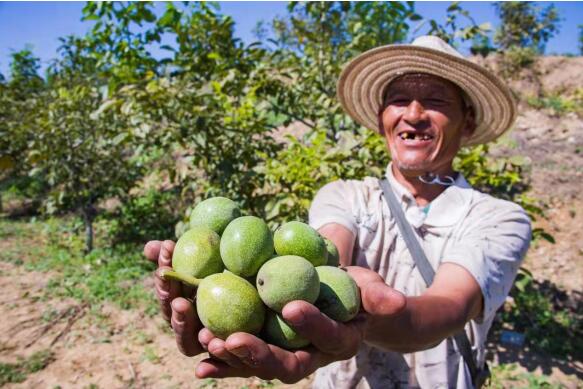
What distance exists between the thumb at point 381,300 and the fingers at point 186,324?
506 mm

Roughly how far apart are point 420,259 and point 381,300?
77 centimetres

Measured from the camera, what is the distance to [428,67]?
2270mm

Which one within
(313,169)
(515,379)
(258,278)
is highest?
(313,169)

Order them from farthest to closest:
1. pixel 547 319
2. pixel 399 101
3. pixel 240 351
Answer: pixel 547 319
pixel 399 101
pixel 240 351

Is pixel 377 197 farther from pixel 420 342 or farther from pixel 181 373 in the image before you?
pixel 181 373

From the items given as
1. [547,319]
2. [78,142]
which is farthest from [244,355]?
[78,142]

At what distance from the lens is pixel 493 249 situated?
5.82 feet

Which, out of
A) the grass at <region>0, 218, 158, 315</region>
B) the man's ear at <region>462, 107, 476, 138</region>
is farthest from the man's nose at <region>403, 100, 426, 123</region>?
the grass at <region>0, 218, 158, 315</region>

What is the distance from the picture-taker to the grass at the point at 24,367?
11.9ft

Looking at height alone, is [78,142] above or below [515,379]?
above

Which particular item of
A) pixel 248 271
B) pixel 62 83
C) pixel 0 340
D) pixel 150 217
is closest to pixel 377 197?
pixel 248 271

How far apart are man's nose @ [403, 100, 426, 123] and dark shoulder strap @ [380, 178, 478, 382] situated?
0.44 m

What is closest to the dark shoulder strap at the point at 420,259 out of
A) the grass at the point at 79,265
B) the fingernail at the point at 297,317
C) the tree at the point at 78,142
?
the fingernail at the point at 297,317

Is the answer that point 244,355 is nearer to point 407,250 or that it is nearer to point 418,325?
point 418,325
